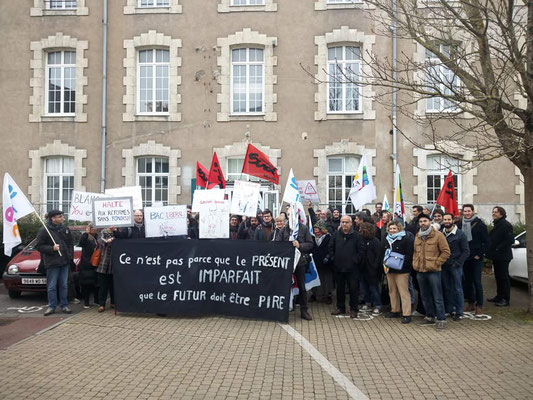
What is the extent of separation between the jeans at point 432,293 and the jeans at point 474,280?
3.35 ft

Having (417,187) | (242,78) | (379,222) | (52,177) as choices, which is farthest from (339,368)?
(52,177)

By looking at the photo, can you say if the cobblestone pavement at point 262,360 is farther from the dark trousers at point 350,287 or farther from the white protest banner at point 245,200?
the white protest banner at point 245,200

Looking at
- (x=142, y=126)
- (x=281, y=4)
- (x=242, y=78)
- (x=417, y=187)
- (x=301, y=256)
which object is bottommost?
(x=301, y=256)

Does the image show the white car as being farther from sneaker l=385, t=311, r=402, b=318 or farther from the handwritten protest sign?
the handwritten protest sign

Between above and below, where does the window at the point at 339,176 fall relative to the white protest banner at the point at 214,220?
above

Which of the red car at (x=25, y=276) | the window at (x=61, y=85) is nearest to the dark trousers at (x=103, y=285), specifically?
the red car at (x=25, y=276)

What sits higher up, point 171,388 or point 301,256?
point 301,256

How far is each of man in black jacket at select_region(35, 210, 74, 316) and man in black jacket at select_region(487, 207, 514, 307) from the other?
7921mm

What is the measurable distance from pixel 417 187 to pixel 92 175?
35.8 ft

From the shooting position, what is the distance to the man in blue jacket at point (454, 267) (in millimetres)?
8867

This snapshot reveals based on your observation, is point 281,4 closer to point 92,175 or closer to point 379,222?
point 92,175

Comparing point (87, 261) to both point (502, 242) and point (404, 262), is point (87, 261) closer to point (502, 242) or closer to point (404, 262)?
point (404, 262)

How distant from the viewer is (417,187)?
685 inches

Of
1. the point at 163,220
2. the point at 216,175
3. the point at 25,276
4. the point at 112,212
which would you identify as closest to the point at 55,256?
the point at 112,212
